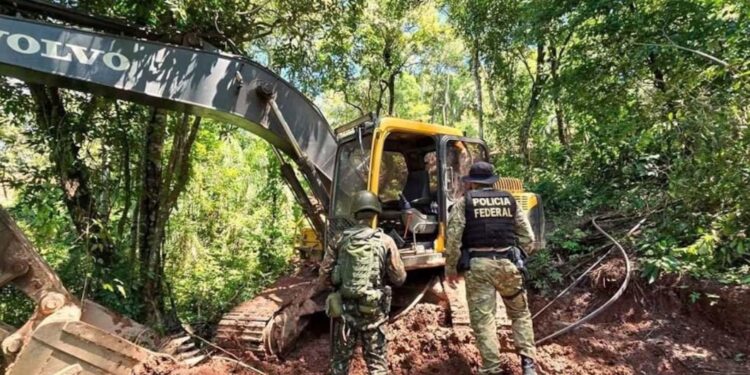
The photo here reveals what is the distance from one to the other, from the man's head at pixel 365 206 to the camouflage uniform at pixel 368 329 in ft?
0.32

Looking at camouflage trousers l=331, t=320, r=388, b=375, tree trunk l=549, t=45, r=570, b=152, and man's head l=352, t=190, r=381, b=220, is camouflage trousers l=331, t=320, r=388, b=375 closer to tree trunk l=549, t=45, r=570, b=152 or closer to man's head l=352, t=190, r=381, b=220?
man's head l=352, t=190, r=381, b=220

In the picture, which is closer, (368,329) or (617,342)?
(368,329)

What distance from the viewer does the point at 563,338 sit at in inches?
183

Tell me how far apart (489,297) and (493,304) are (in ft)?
0.20

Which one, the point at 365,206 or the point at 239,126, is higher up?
the point at 239,126

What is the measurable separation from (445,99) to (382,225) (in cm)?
2144

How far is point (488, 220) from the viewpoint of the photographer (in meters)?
3.93

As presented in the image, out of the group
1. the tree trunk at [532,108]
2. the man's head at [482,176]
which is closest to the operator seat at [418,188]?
the man's head at [482,176]

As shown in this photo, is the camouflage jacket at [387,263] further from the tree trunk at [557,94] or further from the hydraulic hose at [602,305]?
the tree trunk at [557,94]

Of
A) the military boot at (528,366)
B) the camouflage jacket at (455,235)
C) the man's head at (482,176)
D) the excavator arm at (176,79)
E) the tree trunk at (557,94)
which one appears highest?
the tree trunk at (557,94)

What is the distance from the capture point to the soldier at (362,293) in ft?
11.9

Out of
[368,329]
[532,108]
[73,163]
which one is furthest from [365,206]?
[532,108]

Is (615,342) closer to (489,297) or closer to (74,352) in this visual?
(489,297)

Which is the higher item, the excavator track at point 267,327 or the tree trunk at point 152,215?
the tree trunk at point 152,215
